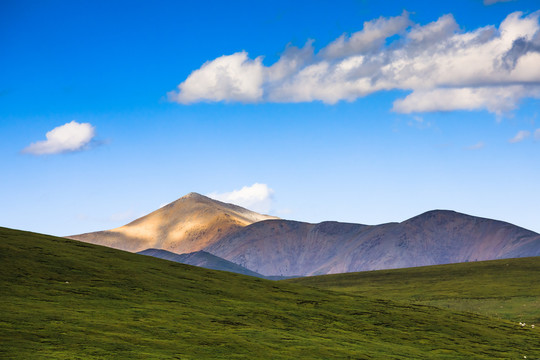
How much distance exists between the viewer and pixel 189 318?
53125 millimetres

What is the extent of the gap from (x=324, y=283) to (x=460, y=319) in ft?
265

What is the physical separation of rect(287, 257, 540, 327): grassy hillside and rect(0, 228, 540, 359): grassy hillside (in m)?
19.3

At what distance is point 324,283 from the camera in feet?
510

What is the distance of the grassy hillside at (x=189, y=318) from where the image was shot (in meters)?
41.0

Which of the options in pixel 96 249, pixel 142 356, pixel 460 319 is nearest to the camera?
pixel 142 356

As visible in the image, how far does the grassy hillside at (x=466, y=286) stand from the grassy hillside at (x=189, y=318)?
760 inches

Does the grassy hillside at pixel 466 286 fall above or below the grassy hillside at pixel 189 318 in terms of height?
above

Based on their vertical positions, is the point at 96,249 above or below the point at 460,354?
above

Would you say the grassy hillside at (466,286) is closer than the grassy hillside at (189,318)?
No

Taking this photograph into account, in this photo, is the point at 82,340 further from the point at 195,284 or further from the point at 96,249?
the point at 96,249

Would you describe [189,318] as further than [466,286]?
No

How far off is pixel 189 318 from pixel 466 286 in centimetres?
8516

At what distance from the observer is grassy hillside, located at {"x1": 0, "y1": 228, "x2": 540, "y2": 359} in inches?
1613

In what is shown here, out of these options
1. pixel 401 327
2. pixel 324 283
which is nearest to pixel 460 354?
pixel 401 327
